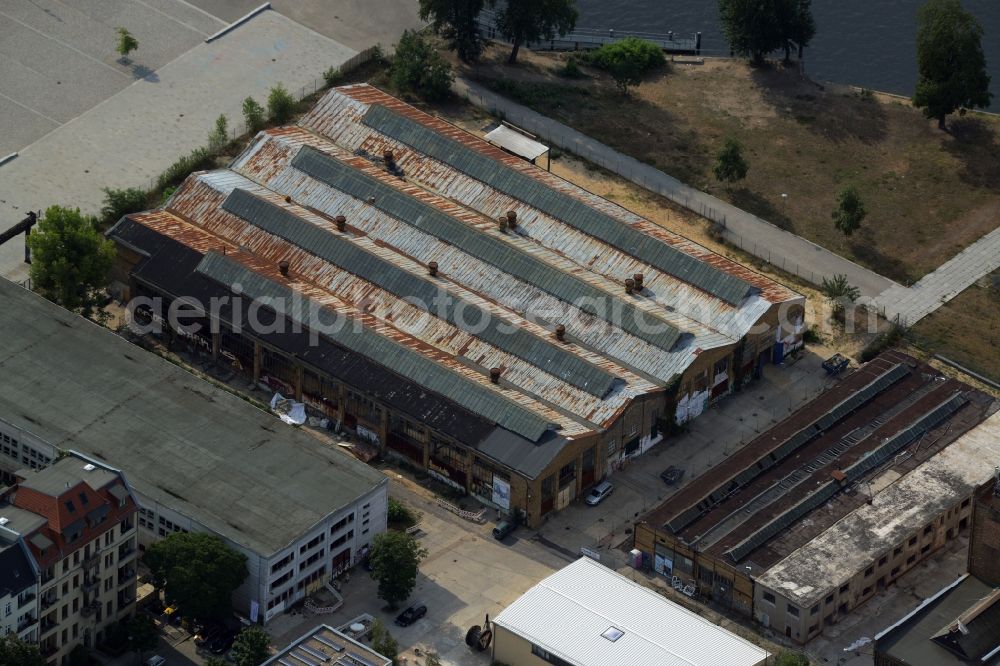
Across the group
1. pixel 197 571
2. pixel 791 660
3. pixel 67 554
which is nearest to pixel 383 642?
pixel 197 571

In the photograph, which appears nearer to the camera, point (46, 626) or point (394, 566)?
point (46, 626)

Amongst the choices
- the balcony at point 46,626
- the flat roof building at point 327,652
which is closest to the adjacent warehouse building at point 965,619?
the flat roof building at point 327,652

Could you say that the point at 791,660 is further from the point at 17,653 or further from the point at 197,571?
the point at 17,653

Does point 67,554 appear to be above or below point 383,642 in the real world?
above

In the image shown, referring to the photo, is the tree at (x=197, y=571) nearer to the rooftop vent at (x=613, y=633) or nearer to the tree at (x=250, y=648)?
the tree at (x=250, y=648)

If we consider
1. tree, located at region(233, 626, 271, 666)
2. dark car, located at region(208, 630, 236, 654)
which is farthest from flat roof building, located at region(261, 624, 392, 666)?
dark car, located at region(208, 630, 236, 654)

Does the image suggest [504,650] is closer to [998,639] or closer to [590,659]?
[590,659]

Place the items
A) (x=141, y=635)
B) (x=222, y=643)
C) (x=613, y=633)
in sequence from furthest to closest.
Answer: (x=222, y=643), (x=613, y=633), (x=141, y=635)
